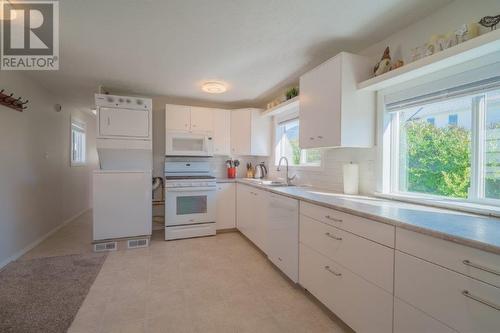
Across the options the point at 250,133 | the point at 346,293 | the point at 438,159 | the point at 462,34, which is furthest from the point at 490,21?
the point at 250,133

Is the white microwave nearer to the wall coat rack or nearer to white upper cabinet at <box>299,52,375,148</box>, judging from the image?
the wall coat rack

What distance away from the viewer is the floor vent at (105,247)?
9.89 ft

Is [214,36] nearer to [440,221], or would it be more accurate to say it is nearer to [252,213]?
[440,221]

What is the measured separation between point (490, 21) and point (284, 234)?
204 centimetres

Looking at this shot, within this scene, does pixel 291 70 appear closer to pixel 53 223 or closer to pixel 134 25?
pixel 134 25

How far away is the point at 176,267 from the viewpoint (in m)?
2.59

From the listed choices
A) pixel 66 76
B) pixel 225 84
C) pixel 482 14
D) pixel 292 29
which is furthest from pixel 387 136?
pixel 66 76

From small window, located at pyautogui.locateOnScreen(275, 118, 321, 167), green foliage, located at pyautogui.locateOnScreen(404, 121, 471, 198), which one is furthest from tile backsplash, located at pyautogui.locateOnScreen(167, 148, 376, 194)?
green foliage, located at pyautogui.locateOnScreen(404, 121, 471, 198)

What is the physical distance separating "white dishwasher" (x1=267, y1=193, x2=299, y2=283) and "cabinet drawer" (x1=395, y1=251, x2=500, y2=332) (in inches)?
39.0

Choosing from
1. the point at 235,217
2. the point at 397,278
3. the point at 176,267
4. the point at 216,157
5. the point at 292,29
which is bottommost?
the point at 176,267

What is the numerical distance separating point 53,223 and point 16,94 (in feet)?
6.96

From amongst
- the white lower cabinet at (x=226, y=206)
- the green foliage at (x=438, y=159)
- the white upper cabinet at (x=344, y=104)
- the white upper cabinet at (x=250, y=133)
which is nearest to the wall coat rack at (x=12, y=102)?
the white lower cabinet at (x=226, y=206)

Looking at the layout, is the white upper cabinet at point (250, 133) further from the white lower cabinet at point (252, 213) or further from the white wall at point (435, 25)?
the white wall at point (435, 25)

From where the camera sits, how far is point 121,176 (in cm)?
310
